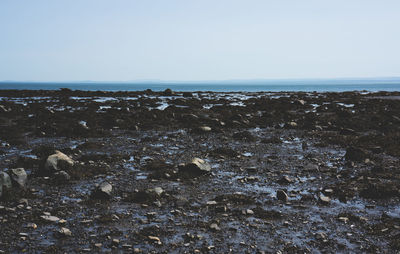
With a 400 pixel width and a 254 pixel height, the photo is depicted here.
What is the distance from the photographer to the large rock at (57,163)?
37.4ft

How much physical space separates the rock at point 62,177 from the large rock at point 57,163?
595 millimetres

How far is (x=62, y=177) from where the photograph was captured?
1075cm

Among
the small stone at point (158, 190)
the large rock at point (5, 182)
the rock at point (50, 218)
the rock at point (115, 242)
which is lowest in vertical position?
the rock at point (115, 242)

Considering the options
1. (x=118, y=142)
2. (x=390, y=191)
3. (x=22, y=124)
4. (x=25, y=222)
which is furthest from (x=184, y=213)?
(x=22, y=124)

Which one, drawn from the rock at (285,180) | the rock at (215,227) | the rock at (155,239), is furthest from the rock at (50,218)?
the rock at (285,180)

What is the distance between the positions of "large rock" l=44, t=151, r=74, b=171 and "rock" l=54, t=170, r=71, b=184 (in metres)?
0.59

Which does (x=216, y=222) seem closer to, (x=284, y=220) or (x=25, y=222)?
(x=284, y=220)

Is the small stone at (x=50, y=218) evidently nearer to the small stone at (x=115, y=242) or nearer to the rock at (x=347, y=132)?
the small stone at (x=115, y=242)

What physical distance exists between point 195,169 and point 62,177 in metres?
4.66

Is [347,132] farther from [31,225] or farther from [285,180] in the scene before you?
[31,225]

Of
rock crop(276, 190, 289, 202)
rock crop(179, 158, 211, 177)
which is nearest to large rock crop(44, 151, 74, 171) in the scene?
rock crop(179, 158, 211, 177)

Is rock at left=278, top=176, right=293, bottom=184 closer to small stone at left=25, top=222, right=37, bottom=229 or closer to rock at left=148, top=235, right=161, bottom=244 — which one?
rock at left=148, top=235, right=161, bottom=244

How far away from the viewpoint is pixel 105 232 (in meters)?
7.01

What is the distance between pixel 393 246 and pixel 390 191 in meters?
3.63
